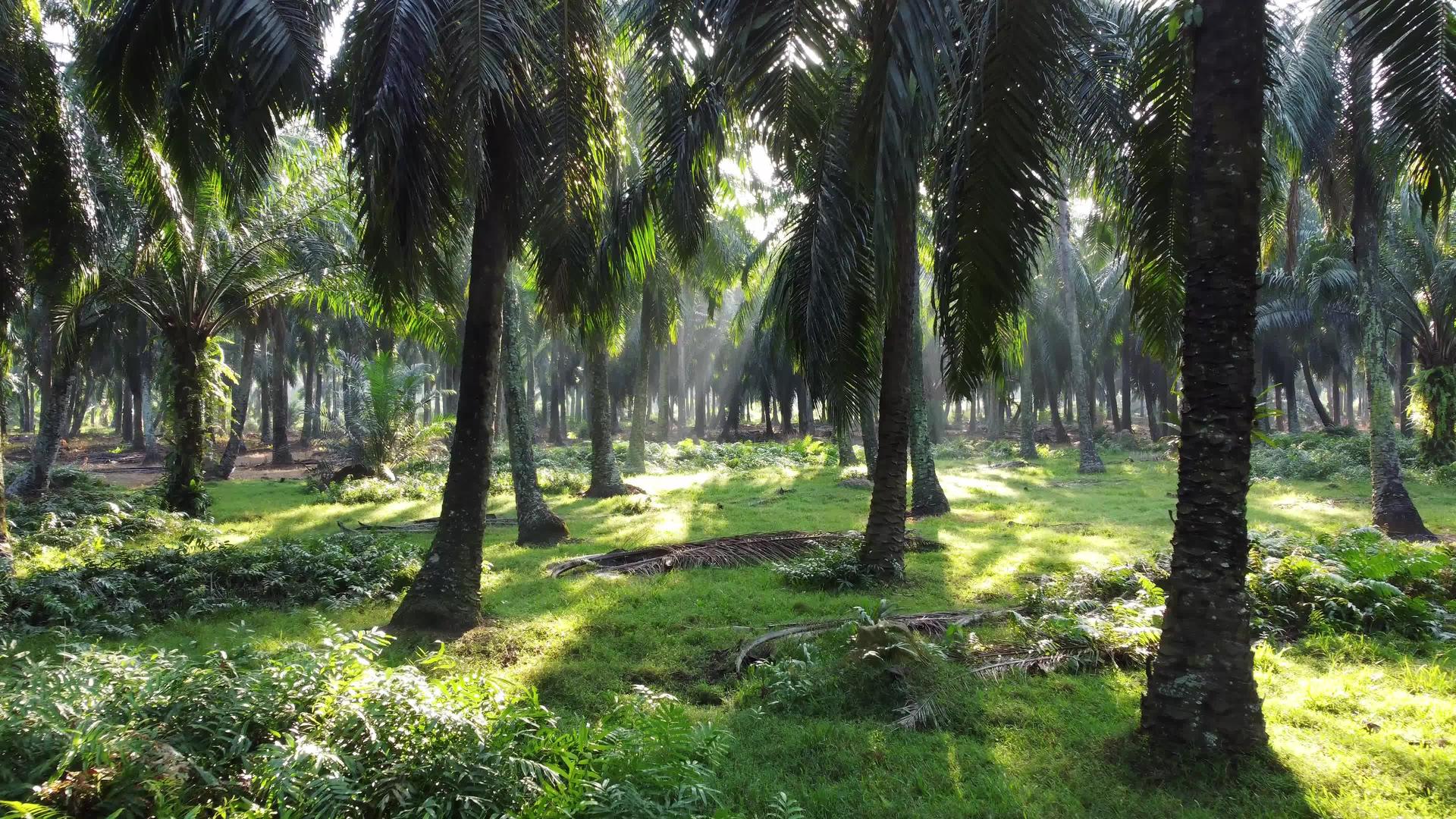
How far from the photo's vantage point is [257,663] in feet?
13.4

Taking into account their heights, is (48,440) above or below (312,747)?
above

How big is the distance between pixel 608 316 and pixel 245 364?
65.7 feet

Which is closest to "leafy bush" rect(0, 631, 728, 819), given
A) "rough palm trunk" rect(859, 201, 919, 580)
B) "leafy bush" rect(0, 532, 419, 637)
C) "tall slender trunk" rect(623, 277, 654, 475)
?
"leafy bush" rect(0, 532, 419, 637)

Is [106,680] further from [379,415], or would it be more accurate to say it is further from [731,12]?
[379,415]

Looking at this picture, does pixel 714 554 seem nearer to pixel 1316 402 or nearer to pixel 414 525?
pixel 414 525

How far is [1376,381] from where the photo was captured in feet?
38.4

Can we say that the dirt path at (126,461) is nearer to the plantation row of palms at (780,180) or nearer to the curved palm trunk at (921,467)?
the plantation row of palms at (780,180)

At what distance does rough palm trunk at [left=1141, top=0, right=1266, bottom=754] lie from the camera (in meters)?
3.91

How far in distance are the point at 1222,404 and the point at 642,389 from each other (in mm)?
16775

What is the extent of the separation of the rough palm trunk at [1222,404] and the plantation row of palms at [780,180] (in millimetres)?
14

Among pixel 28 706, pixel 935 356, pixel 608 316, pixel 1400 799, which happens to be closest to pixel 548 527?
pixel 608 316

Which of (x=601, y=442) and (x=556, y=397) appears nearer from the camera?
(x=601, y=442)

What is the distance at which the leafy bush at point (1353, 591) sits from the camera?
20.1 ft

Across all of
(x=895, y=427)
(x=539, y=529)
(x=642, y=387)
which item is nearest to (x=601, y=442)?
(x=642, y=387)
